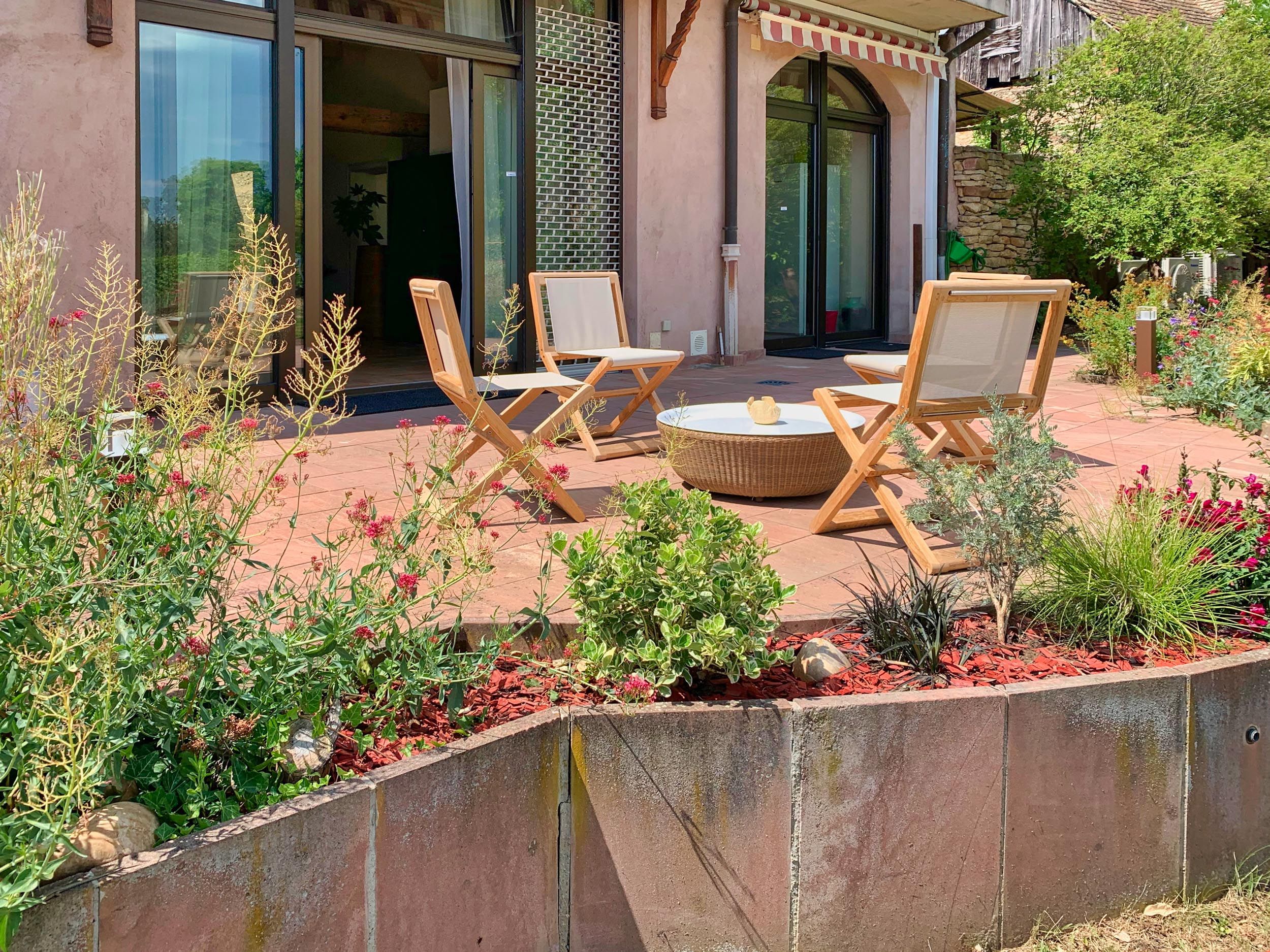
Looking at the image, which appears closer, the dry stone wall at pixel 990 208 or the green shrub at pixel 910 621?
the green shrub at pixel 910 621

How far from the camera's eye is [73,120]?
6234 mm

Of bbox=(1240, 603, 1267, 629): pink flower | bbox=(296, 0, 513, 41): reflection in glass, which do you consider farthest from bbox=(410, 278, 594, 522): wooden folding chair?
bbox=(296, 0, 513, 41): reflection in glass

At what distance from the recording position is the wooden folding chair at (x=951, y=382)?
12.9ft

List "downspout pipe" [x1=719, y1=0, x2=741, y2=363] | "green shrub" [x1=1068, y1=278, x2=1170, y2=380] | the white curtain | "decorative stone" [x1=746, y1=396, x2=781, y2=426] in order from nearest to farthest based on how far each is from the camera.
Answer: "decorative stone" [x1=746, y1=396, x2=781, y2=426]
"green shrub" [x1=1068, y1=278, x2=1170, y2=380]
the white curtain
"downspout pipe" [x1=719, y1=0, x2=741, y2=363]

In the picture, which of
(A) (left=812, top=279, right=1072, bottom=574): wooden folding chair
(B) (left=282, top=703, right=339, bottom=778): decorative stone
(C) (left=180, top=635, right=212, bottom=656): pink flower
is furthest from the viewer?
Answer: (A) (left=812, top=279, right=1072, bottom=574): wooden folding chair

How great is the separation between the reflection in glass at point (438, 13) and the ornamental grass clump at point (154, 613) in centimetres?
576

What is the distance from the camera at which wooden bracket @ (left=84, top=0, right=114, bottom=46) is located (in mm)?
6188

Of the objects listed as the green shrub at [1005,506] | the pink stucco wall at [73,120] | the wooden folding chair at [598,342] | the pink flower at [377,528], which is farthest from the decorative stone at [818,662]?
the pink stucco wall at [73,120]

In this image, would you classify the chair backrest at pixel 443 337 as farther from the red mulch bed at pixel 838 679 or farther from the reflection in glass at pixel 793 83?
the reflection in glass at pixel 793 83

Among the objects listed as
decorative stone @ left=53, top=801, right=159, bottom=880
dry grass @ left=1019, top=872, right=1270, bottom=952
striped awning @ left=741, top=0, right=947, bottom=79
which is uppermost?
striped awning @ left=741, top=0, right=947, bottom=79

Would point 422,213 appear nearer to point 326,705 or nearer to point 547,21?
point 547,21

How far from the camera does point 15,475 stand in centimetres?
192

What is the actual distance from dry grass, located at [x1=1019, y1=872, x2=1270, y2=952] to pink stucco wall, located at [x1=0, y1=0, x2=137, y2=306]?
5.43 m

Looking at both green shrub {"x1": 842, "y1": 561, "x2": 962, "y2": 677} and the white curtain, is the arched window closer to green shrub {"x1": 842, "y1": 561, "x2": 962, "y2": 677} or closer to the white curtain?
the white curtain
